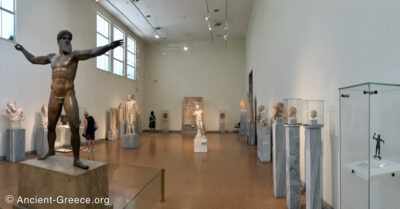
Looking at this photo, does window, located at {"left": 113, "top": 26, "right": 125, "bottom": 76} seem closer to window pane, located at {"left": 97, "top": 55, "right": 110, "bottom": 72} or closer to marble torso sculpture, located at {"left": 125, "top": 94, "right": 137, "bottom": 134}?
window pane, located at {"left": 97, "top": 55, "right": 110, "bottom": 72}

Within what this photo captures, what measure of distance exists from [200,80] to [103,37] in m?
8.39

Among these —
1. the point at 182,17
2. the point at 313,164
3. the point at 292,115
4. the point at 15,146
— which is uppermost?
the point at 182,17

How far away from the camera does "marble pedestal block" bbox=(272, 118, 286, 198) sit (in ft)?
15.1

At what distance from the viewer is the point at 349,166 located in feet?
7.02

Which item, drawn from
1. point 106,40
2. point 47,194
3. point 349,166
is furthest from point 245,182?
point 106,40

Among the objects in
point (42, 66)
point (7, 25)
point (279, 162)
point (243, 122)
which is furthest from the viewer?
point (243, 122)

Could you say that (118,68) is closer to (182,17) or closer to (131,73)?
(131,73)

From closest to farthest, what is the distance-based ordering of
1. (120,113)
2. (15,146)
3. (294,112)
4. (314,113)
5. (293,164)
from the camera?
(314,113), (293,164), (294,112), (15,146), (120,113)

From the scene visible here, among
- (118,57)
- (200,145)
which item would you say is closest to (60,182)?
(200,145)

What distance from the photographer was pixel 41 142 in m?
8.64

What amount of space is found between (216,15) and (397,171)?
1378cm

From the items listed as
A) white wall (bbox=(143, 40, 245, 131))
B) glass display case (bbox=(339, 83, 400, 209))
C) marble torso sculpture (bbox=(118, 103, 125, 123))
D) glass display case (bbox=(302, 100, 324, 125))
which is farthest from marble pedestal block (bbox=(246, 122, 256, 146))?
glass display case (bbox=(339, 83, 400, 209))

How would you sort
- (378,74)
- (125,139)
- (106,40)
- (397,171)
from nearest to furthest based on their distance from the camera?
(397,171) < (378,74) < (125,139) < (106,40)

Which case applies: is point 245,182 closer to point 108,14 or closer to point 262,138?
point 262,138
